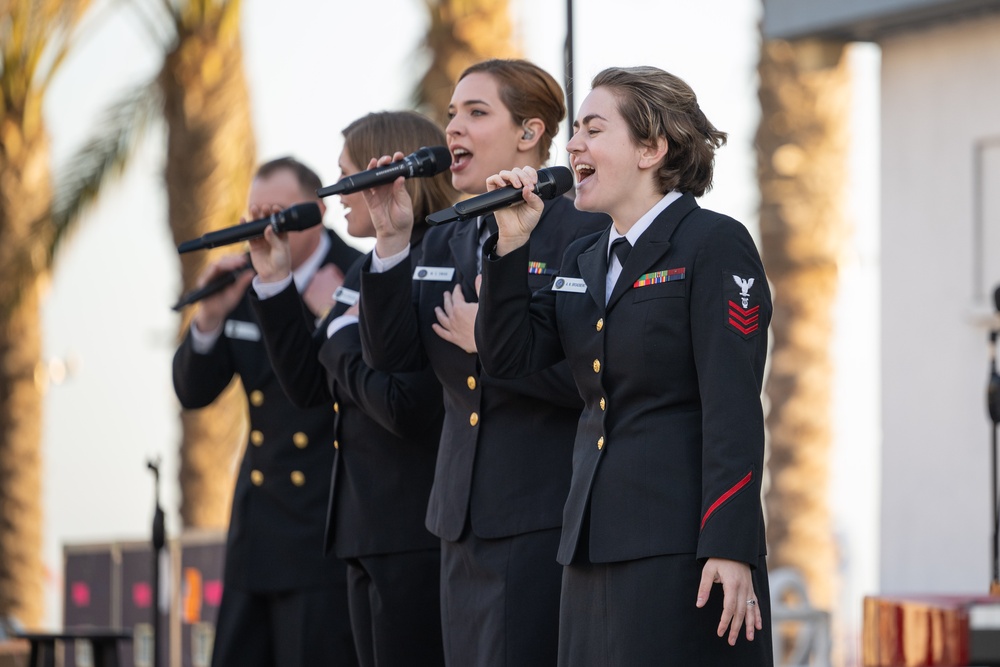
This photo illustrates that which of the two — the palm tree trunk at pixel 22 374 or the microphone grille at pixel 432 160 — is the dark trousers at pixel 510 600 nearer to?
the microphone grille at pixel 432 160

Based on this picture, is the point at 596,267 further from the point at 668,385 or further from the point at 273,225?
the point at 273,225

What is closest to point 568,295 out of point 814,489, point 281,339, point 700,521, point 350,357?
point 700,521

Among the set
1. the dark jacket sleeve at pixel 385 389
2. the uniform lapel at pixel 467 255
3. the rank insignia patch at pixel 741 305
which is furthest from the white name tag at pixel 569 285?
the dark jacket sleeve at pixel 385 389

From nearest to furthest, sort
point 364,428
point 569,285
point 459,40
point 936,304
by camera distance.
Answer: point 569,285 → point 364,428 → point 936,304 → point 459,40

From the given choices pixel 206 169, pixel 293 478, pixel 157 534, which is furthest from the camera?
pixel 206 169

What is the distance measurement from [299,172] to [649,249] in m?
1.99

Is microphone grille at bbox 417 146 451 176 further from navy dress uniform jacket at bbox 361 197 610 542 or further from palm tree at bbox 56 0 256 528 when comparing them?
palm tree at bbox 56 0 256 528

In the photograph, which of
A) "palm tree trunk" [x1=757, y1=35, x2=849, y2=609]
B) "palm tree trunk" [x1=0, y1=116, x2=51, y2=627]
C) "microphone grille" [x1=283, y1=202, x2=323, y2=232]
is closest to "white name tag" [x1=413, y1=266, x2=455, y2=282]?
"microphone grille" [x1=283, y1=202, x2=323, y2=232]

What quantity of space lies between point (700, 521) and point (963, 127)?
5178mm

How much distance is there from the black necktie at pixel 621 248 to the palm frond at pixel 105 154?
9571mm

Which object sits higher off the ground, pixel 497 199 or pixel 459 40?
pixel 459 40

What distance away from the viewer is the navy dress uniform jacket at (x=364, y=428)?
3.96 meters

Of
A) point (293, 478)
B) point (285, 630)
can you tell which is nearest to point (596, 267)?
point (293, 478)

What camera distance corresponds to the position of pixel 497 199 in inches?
121
